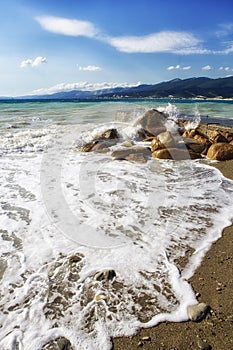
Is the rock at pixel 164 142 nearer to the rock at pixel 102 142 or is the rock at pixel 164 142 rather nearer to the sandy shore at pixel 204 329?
the rock at pixel 102 142

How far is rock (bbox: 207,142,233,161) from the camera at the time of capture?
8438 mm

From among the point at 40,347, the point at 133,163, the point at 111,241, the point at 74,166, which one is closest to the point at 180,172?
the point at 133,163

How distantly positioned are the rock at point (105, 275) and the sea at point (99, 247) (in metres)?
0.01

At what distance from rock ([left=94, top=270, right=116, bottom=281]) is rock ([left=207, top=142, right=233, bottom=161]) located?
21.4 feet

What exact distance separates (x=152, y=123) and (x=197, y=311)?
37.4 feet

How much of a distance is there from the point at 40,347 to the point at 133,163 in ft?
20.7

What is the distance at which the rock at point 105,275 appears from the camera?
3.06 meters

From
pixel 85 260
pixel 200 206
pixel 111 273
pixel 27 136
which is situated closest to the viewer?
pixel 111 273

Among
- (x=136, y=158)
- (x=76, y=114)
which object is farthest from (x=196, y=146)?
(x=76, y=114)

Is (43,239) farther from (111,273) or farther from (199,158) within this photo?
(199,158)

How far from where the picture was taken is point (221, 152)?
853cm

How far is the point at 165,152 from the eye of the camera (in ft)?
29.0

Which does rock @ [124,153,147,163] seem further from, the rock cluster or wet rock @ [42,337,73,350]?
wet rock @ [42,337,73,350]

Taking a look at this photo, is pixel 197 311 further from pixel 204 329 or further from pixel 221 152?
pixel 221 152
